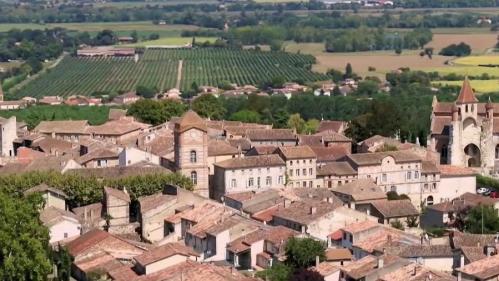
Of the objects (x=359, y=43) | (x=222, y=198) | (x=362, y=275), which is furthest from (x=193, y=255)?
(x=359, y=43)

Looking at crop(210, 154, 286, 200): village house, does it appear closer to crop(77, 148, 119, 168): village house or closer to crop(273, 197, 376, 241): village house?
crop(77, 148, 119, 168): village house

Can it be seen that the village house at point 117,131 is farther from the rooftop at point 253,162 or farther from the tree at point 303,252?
the tree at point 303,252

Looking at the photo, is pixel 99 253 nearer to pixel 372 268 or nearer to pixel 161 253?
pixel 161 253

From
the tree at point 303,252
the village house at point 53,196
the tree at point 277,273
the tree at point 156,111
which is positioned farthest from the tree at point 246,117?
the tree at point 277,273

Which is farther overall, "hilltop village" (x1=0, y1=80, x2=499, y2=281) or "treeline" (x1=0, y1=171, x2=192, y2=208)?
"treeline" (x1=0, y1=171, x2=192, y2=208)

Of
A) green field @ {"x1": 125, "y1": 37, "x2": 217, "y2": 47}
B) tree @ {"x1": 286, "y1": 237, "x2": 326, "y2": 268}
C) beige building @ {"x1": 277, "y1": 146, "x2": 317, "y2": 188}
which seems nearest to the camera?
tree @ {"x1": 286, "y1": 237, "x2": 326, "y2": 268}

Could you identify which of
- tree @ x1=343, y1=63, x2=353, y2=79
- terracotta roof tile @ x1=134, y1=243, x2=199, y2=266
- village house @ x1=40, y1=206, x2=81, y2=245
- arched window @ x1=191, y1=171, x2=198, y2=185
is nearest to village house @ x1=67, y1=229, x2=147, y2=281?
terracotta roof tile @ x1=134, y1=243, x2=199, y2=266

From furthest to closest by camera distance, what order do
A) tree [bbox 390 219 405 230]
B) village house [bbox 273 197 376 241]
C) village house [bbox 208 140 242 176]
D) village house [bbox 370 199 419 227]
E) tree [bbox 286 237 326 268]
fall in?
1. village house [bbox 208 140 242 176]
2. village house [bbox 370 199 419 227]
3. tree [bbox 390 219 405 230]
4. village house [bbox 273 197 376 241]
5. tree [bbox 286 237 326 268]

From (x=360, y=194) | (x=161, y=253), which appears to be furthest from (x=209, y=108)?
(x=161, y=253)
